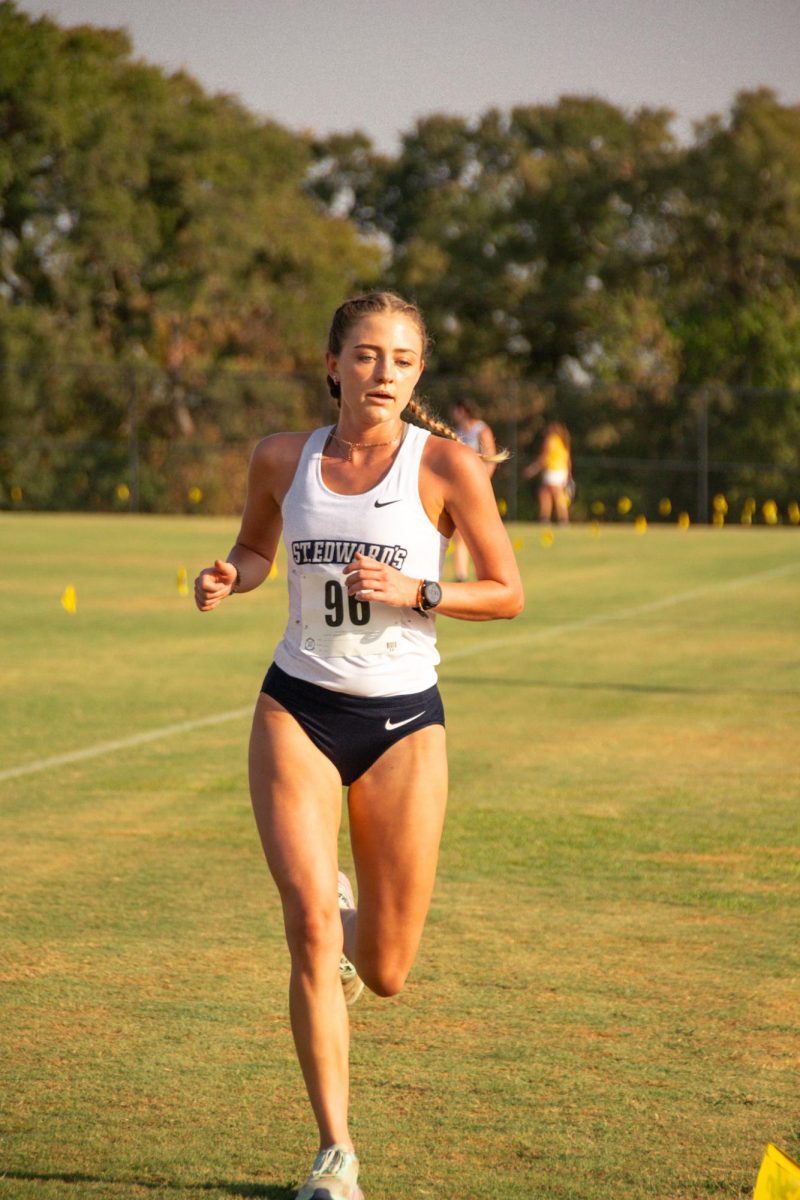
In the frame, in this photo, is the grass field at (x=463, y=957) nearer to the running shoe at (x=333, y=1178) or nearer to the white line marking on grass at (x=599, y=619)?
the running shoe at (x=333, y=1178)

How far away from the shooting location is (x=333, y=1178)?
4.07 meters

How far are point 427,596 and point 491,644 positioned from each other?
1251cm

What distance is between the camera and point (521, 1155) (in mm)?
4484

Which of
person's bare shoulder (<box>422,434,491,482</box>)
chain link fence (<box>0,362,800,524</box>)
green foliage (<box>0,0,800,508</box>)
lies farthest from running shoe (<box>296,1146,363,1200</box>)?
green foliage (<box>0,0,800,508</box>)

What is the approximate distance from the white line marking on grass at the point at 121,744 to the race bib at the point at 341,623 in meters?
5.44

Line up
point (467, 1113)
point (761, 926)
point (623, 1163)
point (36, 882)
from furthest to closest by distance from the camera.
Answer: point (36, 882) → point (761, 926) → point (467, 1113) → point (623, 1163)

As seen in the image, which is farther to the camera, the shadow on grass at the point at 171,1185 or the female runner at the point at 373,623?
the female runner at the point at 373,623

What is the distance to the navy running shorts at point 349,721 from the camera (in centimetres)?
463

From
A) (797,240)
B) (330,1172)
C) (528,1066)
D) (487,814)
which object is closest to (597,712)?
(487,814)

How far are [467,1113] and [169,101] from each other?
5645 cm

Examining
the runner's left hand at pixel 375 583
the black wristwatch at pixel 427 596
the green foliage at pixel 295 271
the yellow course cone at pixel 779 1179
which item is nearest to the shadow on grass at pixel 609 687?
the black wristwatch at pixel 427 596

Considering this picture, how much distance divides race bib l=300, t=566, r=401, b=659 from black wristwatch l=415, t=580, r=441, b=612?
13 centimetres

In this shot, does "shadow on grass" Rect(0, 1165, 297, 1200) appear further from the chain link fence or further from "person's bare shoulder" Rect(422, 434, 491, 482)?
the chain link fence

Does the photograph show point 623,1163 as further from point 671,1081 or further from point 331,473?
point 331,473
